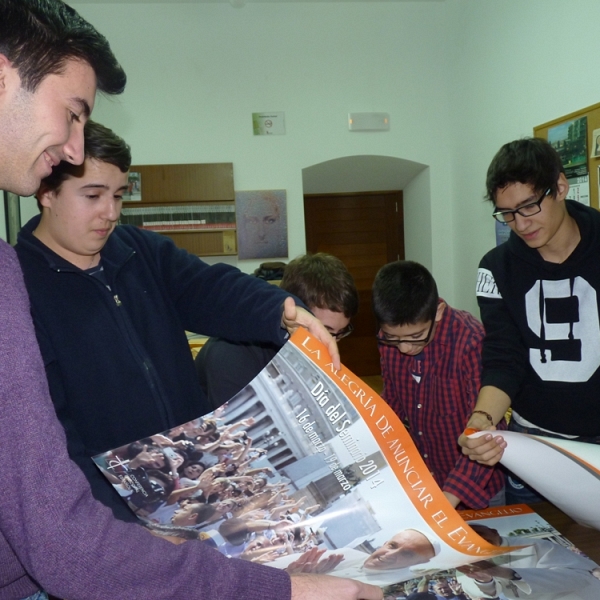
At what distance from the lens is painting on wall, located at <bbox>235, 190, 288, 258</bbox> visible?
436 centimetres

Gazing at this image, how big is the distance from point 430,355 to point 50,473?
47.0 inches

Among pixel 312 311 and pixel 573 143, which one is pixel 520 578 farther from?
pixel 573 143

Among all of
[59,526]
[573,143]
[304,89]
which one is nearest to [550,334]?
[59,526]

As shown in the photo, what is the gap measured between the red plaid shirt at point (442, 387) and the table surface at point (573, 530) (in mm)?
383

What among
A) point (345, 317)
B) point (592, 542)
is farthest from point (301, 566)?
point (345, 317)

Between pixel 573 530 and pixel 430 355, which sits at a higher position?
pixel 430 355

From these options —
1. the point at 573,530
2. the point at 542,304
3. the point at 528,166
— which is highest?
the point at 528,166

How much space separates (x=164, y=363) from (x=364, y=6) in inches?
160

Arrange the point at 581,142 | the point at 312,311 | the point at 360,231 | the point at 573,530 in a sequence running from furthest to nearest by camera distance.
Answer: the point at 360,231, the point at 581,142, the point at 312,311, the point at 573,530

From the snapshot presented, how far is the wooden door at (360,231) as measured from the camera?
17.2 ft

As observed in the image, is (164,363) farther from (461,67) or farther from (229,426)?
(461,67)

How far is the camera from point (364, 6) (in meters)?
4.32

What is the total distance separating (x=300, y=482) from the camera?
0.80 metres

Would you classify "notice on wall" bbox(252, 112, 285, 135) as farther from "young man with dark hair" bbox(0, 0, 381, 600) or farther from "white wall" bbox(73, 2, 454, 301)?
"young man with dark hair" bbox(0, 0, 381, 600)
